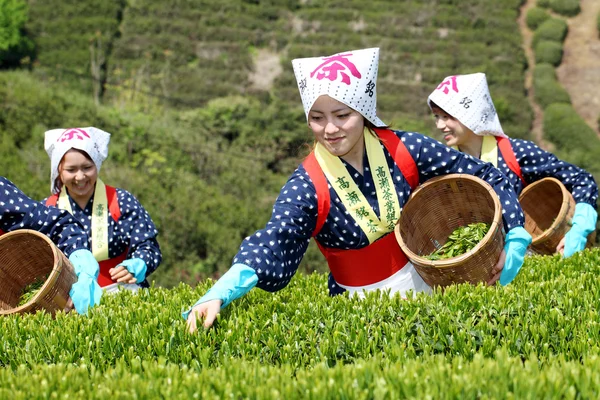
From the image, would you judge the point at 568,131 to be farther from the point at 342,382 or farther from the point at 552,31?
the point at 342,382

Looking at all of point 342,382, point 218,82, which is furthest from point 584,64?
point 342,382

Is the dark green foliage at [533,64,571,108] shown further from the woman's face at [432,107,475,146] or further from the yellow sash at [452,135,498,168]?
the woman's face at [432,107,475,146]

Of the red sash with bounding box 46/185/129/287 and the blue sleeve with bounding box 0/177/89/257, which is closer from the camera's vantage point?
the blue sleeve with bounding box 0/177/89/257

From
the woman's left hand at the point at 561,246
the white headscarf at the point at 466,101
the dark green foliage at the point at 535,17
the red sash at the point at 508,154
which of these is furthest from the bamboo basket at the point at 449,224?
the dark green foliage at the point at 535,17

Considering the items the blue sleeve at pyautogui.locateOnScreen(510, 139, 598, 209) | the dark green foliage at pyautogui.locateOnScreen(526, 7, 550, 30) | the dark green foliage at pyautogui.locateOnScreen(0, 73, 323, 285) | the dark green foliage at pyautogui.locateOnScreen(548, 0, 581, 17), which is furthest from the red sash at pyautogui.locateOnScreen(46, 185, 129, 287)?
the dark green foliage at pyautogui.locateOnScreen(548, 0, 581, 17)

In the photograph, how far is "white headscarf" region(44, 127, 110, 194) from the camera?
5.11m

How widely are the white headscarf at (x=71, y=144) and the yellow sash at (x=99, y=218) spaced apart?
13 cm

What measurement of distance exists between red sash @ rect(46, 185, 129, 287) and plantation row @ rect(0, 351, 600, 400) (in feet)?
7.64

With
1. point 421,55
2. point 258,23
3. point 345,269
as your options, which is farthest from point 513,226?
point 258,23

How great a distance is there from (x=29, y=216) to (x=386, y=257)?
7.13ft

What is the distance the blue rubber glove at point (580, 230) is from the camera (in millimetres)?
5262

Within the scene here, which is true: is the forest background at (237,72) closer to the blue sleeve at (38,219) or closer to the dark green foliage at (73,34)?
the dark green foliage at (73,34)

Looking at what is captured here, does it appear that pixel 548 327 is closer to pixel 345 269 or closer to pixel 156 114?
pixel 345 269

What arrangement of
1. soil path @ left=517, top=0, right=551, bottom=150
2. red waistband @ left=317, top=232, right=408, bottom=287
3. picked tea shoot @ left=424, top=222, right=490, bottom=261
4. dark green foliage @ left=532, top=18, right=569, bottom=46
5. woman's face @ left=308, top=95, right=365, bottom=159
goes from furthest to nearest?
dark green foliage @ left=532, top=18, right=569, bottom=46, soil path @ left=517, top=0, right=551, bottom=150, picked tea shoot @ left=424, top=222, right=490, bottom=261, red waistband @ left=317, top=232, right=408, bottom=287, woman's face @ left=308, top=95, right=365, bottom=159
